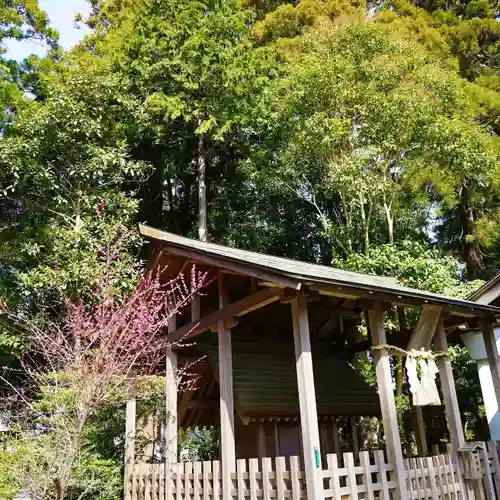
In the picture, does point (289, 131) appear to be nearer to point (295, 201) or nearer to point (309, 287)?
point (295, 201)

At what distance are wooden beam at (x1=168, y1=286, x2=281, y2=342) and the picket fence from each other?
5.55 feet

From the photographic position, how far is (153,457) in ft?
26.0

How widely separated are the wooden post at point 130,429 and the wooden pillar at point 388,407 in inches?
152

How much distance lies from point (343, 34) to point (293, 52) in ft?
9.87

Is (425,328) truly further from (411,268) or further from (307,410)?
(411,268)

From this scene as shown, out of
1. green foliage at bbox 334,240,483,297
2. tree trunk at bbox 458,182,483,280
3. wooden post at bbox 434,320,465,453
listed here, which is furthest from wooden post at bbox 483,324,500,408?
tree trunk at bbox 458,182,483,280

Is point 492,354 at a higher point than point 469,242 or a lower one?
lower

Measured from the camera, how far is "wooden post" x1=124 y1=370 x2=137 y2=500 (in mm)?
7032

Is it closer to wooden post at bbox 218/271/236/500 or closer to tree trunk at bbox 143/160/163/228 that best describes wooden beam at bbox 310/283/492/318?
wooden post at bbox 218/271/236/500

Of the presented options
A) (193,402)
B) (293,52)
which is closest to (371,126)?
(293,52)

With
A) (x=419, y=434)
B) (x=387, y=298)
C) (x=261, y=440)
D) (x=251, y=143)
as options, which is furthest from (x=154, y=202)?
(x=387, y=298)

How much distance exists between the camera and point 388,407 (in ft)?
17.0

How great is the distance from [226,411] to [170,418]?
151cm

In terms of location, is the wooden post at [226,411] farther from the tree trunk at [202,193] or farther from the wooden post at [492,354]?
A: the tree trunk at [202,193]
